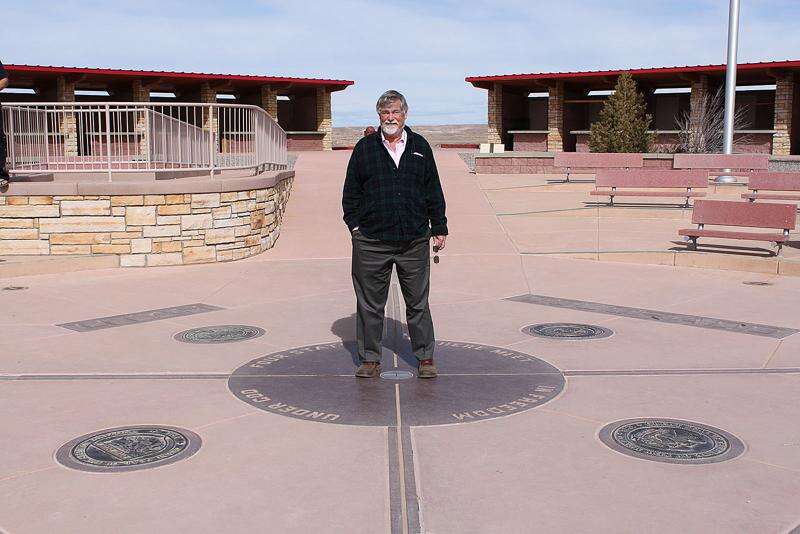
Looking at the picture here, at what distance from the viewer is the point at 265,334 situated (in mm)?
6992

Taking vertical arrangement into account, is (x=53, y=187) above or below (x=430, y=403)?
above

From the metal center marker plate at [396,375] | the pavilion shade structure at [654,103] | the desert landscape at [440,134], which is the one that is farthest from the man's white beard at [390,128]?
the desert landscape at [440,134]

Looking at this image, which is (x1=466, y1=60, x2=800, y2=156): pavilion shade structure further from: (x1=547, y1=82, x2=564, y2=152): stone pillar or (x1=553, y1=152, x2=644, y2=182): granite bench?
(x1=553, y1=152, x2=644, y2=182): granite bench

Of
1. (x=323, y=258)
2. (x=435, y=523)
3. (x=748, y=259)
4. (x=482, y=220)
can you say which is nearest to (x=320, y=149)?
(x=482, y=220)

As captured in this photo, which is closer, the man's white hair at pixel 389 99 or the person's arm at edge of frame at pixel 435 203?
the man's white hair at pixel 389 99

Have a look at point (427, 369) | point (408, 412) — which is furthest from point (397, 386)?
point (408, 412)

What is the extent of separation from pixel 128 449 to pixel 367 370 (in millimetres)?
1778

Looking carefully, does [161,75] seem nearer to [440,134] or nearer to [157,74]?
[157,74]

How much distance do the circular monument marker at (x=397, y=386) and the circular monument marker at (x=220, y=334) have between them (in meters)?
0.67

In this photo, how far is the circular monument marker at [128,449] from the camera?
4.12 meters

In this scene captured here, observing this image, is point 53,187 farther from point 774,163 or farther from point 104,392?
point 774,163

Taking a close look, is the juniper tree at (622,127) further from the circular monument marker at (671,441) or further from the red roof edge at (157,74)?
the circular monument marker at (671,441)

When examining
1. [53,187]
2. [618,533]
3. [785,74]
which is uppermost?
[785,74]

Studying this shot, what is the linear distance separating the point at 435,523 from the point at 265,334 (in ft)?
12.4
